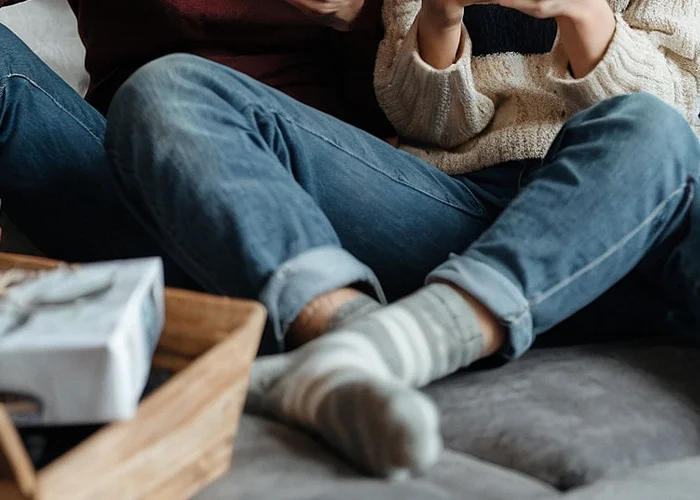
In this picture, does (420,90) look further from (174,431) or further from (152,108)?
(174,431)

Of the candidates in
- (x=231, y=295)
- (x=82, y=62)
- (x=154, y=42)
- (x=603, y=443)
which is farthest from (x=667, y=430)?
(x=82, y=62)

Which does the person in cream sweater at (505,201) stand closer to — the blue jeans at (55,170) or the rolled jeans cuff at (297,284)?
the rolled jeans cuff at (297,284)

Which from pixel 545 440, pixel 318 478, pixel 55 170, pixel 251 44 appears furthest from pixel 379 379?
pixel 251 44

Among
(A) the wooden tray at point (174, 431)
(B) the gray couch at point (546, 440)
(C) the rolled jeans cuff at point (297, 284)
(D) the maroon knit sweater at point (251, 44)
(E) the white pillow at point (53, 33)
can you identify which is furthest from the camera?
(E) the white pillow at point (53, 33)

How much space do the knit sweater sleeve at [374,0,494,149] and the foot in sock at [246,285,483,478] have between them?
1.08 feet

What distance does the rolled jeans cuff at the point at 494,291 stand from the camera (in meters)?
0.60

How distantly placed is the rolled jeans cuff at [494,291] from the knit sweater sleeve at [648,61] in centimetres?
29

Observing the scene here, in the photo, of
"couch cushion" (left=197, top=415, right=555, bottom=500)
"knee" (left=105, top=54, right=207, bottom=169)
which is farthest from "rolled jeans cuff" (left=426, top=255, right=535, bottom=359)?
"knee" (left=105, top=54, right=207, bottom=169)

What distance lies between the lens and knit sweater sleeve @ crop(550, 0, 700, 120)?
81 cm

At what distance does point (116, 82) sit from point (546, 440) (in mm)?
673

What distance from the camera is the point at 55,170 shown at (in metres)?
0.85

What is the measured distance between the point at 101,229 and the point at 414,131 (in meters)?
0.35

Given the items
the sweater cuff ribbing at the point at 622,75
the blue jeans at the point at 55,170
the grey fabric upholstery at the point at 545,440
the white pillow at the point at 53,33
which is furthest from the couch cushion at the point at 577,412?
the white pillow at the point at 53,33

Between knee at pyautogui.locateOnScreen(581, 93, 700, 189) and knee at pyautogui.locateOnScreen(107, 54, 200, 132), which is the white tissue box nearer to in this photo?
knee at pyautogui.locateOnScreen(107, 54, 200, 132)
